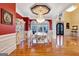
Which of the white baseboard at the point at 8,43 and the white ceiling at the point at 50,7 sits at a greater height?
the white ceiling at the point at 50,7

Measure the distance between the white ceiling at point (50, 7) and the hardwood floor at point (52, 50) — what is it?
437mm

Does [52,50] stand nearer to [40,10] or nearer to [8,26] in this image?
[40,10]

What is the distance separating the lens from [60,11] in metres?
2.10

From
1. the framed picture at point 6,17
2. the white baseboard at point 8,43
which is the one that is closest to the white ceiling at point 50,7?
the framed picture at point 6,17

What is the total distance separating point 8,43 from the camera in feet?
6.66

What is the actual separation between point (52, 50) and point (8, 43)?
27.5 inches

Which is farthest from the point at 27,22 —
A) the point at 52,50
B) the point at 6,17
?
the point at 52,50

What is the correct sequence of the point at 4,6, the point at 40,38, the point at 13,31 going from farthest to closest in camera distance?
1. the point at 40,38
2. the point at 13,31
3. the point at 4,6

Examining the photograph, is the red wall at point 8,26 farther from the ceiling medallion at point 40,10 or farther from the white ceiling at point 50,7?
the ceiling medallion at point 40,10

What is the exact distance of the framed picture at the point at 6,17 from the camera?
6.37ft

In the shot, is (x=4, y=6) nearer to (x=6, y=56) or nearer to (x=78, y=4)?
(x=6, y=56)

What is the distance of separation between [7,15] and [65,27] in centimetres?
90

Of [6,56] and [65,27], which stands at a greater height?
[65,27]

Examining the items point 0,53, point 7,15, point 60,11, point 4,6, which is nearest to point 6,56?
point 0,53
